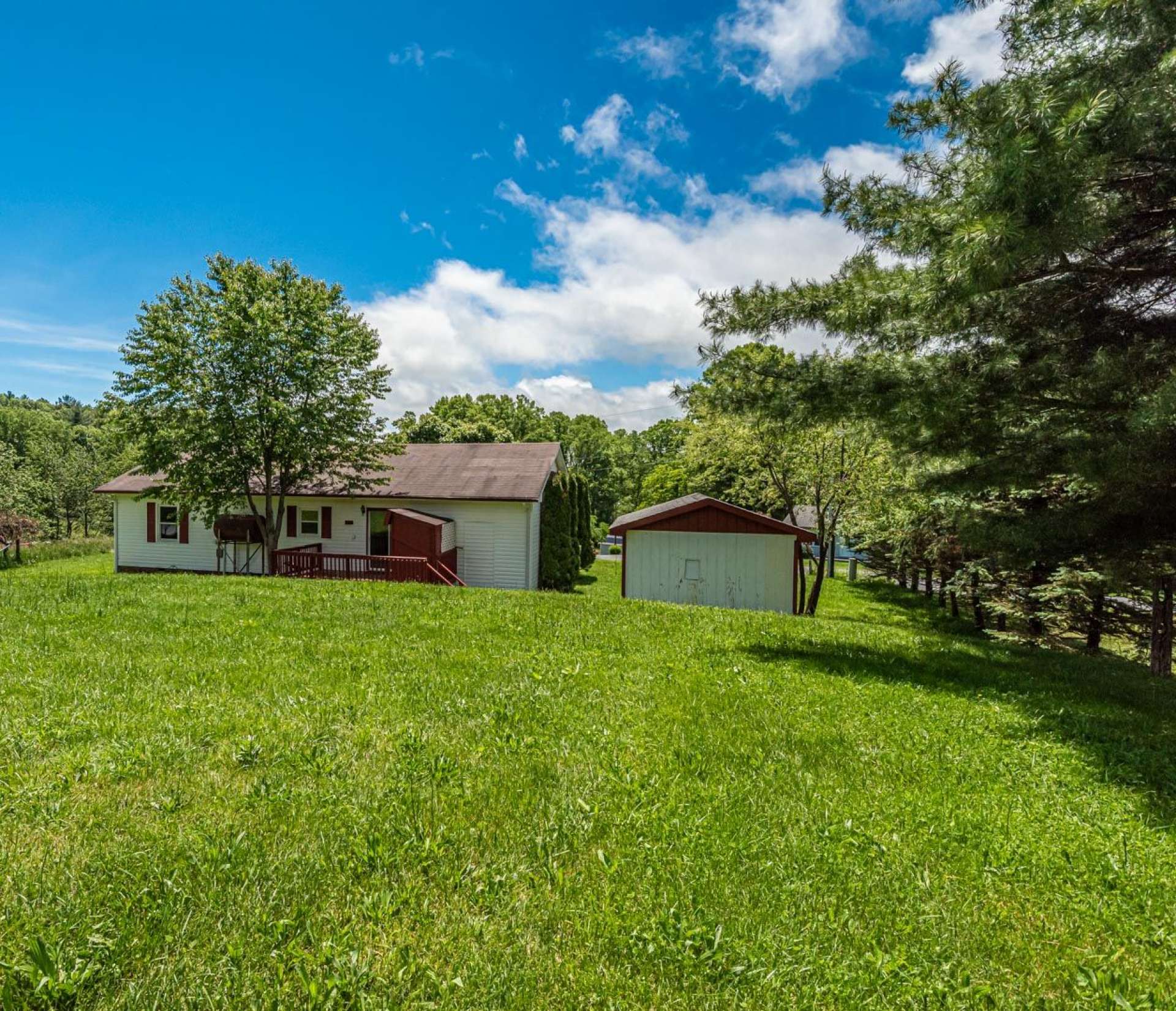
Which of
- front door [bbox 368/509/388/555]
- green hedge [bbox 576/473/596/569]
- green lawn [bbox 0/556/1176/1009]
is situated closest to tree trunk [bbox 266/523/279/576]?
front door [bbox 368/509/388/555]

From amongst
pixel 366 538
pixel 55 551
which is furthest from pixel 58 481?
pixel 366 538

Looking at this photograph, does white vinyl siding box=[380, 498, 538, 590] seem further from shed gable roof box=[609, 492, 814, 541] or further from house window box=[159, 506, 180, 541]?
house window box=[159, 506, 180, 541]

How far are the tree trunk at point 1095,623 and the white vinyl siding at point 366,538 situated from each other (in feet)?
41.5

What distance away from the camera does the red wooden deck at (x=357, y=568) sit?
45.1ft

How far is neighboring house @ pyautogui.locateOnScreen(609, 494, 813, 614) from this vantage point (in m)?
13.3

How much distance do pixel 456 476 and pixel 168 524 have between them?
32.3 ft

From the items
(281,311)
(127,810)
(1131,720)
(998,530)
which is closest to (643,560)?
(998,530)

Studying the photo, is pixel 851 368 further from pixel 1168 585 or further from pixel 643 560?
pixel 643 560

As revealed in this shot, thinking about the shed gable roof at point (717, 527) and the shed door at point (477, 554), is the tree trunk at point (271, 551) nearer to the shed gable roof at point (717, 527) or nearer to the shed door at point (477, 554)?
the shed door at point (477, 554)

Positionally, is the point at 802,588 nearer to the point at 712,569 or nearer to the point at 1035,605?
the point at 712,569

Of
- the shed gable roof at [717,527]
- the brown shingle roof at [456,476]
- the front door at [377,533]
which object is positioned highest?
the brown shingle roof at [456,476]

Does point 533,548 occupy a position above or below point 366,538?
below

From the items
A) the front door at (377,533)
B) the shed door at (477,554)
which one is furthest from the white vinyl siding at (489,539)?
the front door at (377,533)

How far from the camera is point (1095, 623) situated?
1026 cm
